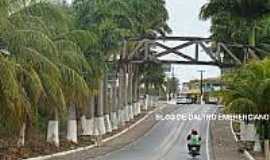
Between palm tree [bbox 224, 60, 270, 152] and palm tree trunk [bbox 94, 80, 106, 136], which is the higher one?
palm tree [bbox 224, 60, 270, 152]

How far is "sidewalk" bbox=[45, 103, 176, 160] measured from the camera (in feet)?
108

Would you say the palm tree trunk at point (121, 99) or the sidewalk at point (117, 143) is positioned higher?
the palm tree trunk at point (121, 99)

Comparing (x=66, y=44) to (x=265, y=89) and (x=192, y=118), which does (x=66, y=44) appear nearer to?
(x=265, y=89)

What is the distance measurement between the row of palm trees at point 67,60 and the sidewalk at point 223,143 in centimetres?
721

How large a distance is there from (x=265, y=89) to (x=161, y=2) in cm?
3482

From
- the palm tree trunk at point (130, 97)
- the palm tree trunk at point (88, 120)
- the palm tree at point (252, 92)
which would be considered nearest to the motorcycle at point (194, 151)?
the palm tree at point (252, 92)

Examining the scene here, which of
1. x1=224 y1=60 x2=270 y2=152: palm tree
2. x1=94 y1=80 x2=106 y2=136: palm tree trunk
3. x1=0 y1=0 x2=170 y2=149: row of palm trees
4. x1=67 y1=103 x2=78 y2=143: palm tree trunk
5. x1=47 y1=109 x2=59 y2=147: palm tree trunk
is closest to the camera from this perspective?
x1=0 y1=0 x2=170 y2=149: row of palm trees

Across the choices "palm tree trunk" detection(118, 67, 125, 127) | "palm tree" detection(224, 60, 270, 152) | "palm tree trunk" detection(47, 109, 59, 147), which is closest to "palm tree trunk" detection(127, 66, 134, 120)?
"palm tree trunk" detection(118, 67, 125, 127)

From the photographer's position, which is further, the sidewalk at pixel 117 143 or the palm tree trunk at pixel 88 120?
the palm tree trunk at pixel 88 120

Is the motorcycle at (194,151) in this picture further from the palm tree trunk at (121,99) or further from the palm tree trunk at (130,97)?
the palm tree trunk at (130,97)

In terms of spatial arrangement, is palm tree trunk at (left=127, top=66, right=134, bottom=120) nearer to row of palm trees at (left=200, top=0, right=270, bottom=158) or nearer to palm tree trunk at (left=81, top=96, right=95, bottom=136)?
row of palm trees at (left=200, top=0, right=270, bottom=158)

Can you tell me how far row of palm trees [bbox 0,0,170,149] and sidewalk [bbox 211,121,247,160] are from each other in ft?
23.6

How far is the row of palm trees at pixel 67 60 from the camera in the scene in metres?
24.4

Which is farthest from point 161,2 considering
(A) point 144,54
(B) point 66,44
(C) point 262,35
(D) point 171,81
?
(D) point 171,81
